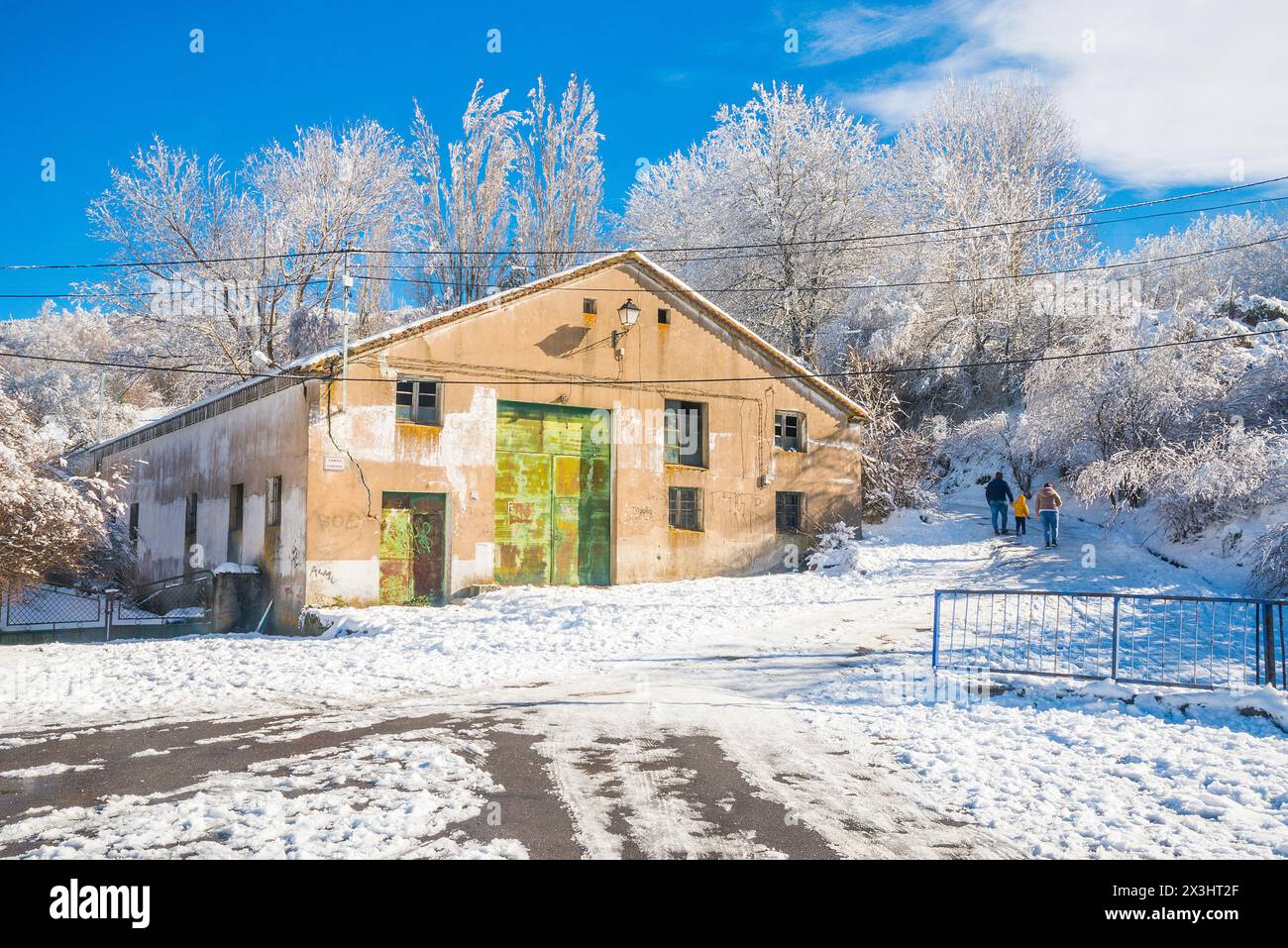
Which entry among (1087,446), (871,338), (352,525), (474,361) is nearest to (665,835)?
(352,525)

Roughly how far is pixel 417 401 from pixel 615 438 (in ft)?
15.9

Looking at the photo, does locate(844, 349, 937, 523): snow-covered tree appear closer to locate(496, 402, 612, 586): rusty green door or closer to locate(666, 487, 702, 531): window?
locate(666, 487, 702, 531): window

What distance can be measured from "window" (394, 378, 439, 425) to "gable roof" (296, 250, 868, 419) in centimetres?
106

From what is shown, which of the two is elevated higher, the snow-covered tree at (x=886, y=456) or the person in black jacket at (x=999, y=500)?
the snow-covered tree at (x=886, y=456)

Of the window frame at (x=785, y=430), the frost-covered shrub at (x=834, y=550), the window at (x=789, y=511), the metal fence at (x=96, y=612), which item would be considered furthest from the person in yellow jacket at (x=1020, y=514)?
the metal fence at (x=96, y=612)

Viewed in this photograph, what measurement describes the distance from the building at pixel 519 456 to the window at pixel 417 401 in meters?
0.04

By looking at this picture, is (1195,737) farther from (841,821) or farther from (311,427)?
(311,427)

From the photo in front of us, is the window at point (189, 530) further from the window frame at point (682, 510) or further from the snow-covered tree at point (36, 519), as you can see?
the window frame at point (682, 510)

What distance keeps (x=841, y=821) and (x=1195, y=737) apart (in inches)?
175

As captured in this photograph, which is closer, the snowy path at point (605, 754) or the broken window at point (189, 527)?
the snowy path at point (605, 754)

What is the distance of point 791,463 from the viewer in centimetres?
2389

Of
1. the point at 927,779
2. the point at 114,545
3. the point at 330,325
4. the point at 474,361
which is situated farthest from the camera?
the point at 330,325
